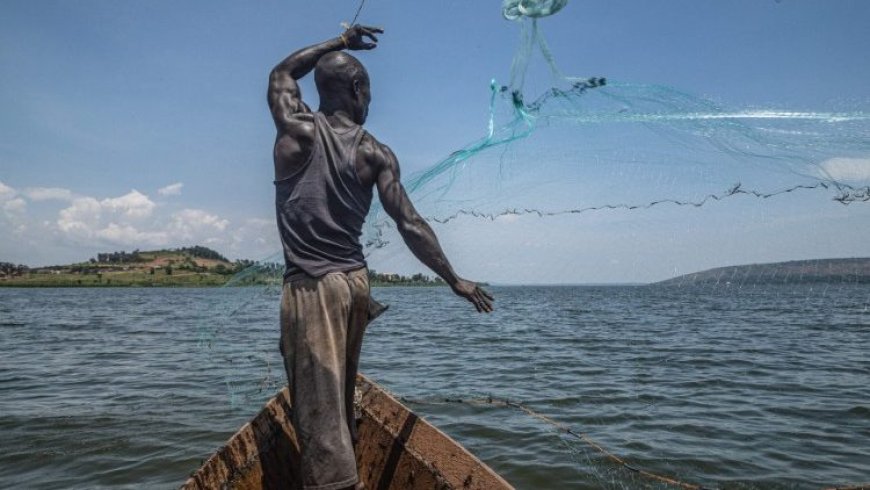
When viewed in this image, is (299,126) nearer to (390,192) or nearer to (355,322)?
(390,192)

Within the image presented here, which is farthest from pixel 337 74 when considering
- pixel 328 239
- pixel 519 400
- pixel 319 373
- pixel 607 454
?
pixel 519 400

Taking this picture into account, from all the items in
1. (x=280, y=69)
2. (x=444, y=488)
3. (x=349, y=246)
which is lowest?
(x=444, y=488)

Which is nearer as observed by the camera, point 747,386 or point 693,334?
point 747,386

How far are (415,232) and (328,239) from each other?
0.46 metres

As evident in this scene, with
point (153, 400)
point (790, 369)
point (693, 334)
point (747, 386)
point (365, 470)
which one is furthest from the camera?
point (693, 334)

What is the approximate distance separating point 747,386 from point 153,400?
11892 mm

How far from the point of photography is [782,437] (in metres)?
8.79

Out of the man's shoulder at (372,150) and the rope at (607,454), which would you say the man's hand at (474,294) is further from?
the rope at (607,454)

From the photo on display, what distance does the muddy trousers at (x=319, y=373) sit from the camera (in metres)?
3.06

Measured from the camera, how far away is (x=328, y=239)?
3162mm

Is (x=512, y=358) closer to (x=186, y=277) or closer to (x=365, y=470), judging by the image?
(x=365, y=470)

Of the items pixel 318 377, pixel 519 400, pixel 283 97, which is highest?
pixel 283 97

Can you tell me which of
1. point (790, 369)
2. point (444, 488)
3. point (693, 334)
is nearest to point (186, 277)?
point (693, 334)

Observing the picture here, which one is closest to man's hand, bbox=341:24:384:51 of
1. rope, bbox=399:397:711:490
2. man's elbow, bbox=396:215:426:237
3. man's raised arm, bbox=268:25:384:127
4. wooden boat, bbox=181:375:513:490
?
man's raised arm, bbox=268:25:384:127
